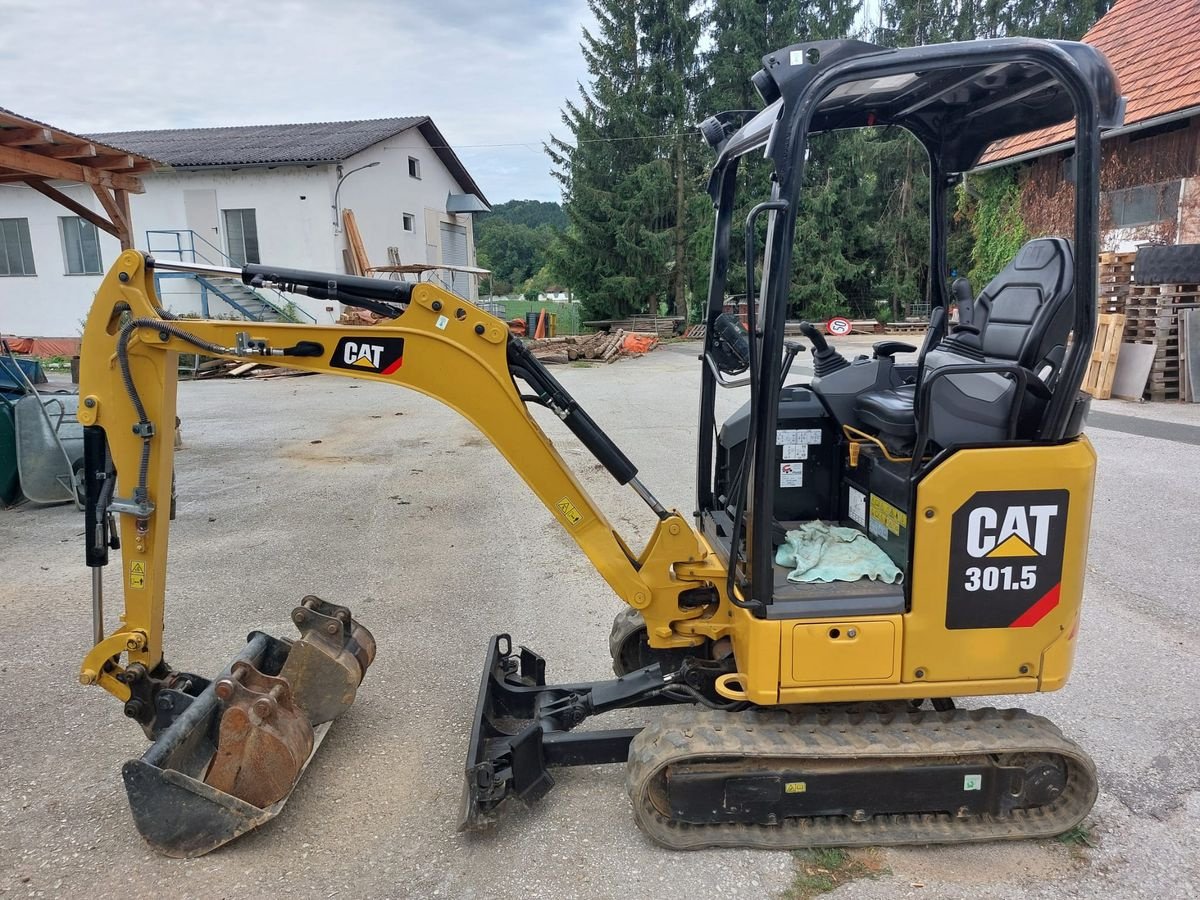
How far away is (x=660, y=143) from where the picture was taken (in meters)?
31.3

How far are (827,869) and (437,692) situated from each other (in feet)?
7.19

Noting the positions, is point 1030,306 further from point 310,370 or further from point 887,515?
point 310,370

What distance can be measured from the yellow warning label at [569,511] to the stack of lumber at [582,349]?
18139 mm

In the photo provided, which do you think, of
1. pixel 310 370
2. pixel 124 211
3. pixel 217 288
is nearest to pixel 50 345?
pixel 217 288

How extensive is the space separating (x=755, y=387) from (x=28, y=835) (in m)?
3.27

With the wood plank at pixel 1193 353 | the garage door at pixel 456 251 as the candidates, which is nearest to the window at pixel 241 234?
the garage door at pixel 456 251

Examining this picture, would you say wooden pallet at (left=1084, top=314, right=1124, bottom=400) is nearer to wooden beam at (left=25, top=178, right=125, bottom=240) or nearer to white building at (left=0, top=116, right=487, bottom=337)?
wooden beam at (left=25, top=178, right=125, bottom=240)

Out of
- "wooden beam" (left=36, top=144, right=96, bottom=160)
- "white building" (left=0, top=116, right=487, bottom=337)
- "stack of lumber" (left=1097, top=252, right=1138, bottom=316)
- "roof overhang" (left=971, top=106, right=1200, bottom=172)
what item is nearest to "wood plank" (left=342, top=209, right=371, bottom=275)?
"white building" (left=0, top=116, right=487, bottom=337)

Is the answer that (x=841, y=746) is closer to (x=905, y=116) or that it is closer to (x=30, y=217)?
(x=905, y=116)

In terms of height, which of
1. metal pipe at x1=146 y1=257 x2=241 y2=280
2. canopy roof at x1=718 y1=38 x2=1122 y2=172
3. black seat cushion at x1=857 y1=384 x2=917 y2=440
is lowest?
black seat cushion at x1=857 y1=384 x2=917 y2=440

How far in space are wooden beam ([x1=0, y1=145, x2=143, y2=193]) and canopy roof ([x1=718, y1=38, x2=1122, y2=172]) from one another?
29.6 feet

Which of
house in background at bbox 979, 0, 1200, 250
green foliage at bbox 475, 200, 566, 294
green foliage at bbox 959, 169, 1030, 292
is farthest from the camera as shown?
green foliage at bbox 475, 200, 566, 294

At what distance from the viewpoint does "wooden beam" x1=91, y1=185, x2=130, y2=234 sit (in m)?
10.7

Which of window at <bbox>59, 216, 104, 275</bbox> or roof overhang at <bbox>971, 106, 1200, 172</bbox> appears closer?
roof overhang at <bbox>971, 106, 1200, 172</bbox>
